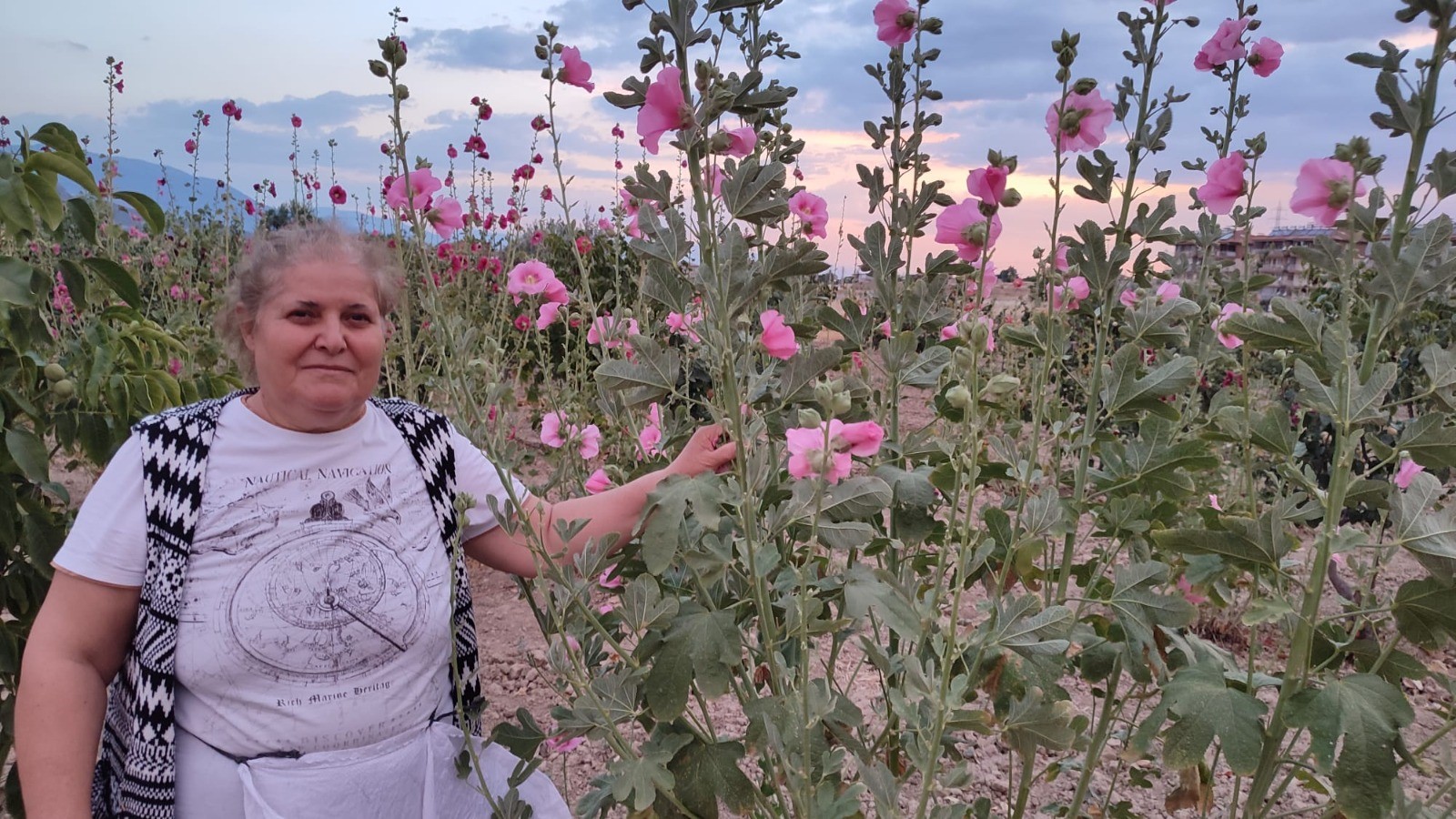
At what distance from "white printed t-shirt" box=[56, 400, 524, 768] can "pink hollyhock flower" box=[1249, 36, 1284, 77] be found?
1.61 metres

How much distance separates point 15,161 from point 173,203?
21.0 feet

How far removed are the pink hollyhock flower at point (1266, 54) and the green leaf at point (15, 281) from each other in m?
2.19

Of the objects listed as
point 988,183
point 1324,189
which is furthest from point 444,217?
point 1324,189

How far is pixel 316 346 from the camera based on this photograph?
1.58m

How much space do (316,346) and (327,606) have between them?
431 millimetres

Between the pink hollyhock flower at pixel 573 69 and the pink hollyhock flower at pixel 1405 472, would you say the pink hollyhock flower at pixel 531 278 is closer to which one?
the pink hollyhock flower at pixel 573 69

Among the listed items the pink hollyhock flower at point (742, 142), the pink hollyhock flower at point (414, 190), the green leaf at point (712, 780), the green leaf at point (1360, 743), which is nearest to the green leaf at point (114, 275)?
the pink hollyhock flower at point (414, 190)

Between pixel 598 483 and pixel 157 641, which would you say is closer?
pixel 157 641

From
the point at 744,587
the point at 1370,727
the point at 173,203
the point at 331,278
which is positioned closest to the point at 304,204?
the point at 173,203

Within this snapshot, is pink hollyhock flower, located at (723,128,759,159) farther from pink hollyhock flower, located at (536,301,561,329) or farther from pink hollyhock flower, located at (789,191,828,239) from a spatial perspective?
pink hollyhock flower, located at (536,301,561,329)

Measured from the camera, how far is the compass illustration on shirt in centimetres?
152

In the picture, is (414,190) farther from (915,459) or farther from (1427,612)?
(1427,612)

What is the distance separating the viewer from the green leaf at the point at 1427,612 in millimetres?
1232

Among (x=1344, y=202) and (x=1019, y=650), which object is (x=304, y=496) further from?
(x=1344, y=202)
